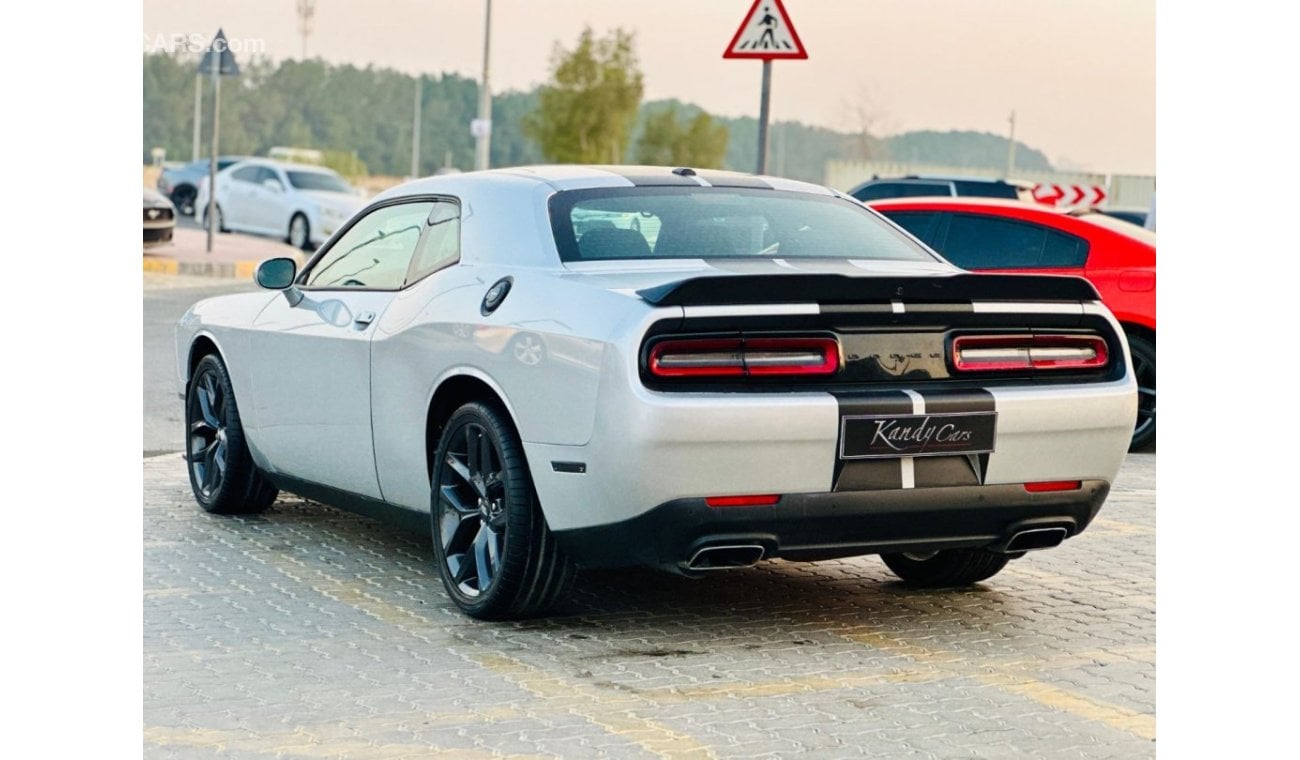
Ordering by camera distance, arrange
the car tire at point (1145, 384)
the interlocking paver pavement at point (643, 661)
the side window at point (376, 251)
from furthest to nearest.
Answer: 1. the car tire at point (1145, 384)
2. the side window at point (376, 251)
3. the interlocking paver pavement at point (643, 661)

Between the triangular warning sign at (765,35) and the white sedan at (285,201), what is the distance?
18777 millimetres

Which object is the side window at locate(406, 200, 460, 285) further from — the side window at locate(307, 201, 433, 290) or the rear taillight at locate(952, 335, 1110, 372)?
the rear taillight at locate(952, 335, 1110, 372)

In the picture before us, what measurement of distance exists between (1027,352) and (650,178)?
5.08 feet

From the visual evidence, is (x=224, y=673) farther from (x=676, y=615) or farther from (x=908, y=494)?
(x=908, y=494)

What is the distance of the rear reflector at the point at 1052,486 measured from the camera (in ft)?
19.0

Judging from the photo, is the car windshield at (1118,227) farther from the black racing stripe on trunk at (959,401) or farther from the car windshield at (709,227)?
the black racing stripe on trunk at (959,401)

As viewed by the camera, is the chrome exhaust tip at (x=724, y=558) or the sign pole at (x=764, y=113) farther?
the sign pole at (x=764, y=113)

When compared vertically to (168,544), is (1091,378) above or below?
above

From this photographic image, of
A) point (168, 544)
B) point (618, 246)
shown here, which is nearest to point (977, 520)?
point (618, 246)

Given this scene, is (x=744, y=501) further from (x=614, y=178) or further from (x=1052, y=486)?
(x=614, y=178)

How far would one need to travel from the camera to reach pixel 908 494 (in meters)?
5.54

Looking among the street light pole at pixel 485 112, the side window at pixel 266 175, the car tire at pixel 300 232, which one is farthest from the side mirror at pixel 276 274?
the street light pole at pixel 485 112
